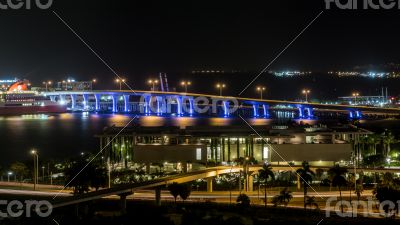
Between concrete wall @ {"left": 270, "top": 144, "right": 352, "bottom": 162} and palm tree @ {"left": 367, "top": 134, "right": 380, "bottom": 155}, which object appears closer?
concrete wall @ {"left": 270, "top": 144, "right": 352, "bottom": 162}

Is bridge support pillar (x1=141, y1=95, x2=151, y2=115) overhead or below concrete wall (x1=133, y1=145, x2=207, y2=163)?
overhead

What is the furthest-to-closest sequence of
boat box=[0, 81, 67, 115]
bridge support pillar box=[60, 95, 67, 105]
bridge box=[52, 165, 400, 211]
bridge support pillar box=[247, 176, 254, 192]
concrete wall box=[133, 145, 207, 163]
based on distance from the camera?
1. bridge support pillar box=[60, 95, 67, 105]
2. boat box=[0, 81, 67, 115]
3. concrete wall box=[133, 145, 207, 163]
4. bridge support pillar box=[247, 176, 254, 192]
5. bridge box=[52, 165, 400, 211]

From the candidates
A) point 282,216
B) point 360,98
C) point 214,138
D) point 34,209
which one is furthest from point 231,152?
point 360,98

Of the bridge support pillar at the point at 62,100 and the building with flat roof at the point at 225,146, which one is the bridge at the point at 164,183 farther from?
the bridge support pillar at the point at 62,100

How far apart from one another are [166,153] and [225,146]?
1328mm

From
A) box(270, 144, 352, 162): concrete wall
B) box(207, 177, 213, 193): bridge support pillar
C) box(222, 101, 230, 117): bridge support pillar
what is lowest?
box(207, 177, 213, 193): bridge support pillar

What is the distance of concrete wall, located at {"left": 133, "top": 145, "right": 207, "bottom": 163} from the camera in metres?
11.2

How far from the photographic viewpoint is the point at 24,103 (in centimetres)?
3425

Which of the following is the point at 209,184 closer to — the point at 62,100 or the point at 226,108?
the point at 226,108

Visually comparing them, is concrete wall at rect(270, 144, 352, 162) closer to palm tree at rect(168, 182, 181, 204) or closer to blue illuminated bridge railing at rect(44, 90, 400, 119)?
palm tree at rect(168, 182, 181, 204)

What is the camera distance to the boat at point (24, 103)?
33312mm

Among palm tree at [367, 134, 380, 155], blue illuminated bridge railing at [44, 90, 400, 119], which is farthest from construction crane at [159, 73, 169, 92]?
palm tree at [367, 134, 380, 155]

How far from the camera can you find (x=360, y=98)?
39438 millimetres

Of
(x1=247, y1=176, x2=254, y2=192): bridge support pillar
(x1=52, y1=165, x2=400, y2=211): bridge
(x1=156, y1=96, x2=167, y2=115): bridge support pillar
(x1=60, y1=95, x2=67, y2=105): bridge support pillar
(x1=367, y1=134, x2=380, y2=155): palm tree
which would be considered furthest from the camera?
(x1=60, y1=95, x2=67, y2=105): bridge support pillar
